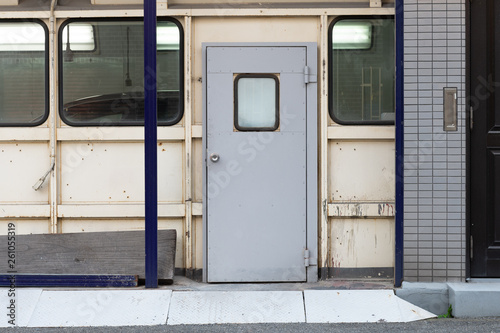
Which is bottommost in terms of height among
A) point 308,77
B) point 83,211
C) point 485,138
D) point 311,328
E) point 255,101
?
point 311,328

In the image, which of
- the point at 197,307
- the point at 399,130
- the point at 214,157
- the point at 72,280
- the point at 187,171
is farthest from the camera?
the point at 187,171

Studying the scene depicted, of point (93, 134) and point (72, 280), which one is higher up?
point (93, 134)

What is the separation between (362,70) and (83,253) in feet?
9.73

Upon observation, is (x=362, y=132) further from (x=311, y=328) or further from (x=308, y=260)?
(x=311, y=328)

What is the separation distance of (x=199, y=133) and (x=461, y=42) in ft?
7.77

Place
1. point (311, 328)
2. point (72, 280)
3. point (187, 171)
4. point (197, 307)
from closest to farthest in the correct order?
point (311, 328) → point (197, 307) → point (72, 280) → point (187, 171)

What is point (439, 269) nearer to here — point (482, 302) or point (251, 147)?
point (482, 302)

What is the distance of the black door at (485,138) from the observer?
18.9ft

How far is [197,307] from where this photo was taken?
17.9 feet

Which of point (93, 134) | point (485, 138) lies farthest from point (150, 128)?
point (485, 138)

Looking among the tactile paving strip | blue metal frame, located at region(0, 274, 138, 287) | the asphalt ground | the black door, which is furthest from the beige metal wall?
the asphalt ground

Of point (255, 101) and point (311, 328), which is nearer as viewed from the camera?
point (311, 328)

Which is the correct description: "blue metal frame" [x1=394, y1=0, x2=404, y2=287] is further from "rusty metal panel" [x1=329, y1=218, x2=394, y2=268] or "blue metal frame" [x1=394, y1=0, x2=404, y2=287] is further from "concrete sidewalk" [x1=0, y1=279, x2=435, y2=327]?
"concrete sidewalk" [x1=0, y1=279, x2=435, y2=327]

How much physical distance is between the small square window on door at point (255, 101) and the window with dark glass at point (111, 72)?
0.54m
